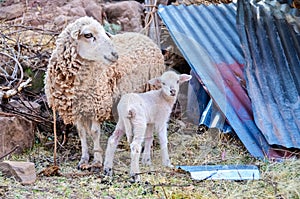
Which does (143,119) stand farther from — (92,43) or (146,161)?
(92,43)

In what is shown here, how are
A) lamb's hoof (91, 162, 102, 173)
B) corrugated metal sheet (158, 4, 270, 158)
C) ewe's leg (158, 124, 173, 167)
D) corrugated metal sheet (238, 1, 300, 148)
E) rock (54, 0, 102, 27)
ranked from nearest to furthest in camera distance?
lamb's hoof (91, 162, 102, 173), ewe's leg (158, 124, 173, 167), corrugated metal sheet (238, 1, 300, 148), corrugated metal sheet (158, 4, 270, 158), rock (54, 0, 102, 27)

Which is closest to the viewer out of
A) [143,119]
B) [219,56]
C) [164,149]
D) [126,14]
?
[143,119]

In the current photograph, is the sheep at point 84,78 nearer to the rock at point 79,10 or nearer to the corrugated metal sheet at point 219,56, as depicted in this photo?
the corrugated metal sheet at point 219,56

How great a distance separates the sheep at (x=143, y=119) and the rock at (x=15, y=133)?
113cm

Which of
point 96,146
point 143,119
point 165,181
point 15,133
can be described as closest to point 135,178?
point 165,181

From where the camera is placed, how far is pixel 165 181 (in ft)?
15.6

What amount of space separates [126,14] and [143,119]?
5740 mm

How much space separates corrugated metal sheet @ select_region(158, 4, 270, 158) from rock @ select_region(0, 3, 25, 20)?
3.99 meters

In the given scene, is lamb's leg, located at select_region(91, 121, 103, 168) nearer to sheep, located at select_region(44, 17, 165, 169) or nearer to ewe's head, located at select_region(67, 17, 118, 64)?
sheep, located at select_region(44, 17, 165, 169)

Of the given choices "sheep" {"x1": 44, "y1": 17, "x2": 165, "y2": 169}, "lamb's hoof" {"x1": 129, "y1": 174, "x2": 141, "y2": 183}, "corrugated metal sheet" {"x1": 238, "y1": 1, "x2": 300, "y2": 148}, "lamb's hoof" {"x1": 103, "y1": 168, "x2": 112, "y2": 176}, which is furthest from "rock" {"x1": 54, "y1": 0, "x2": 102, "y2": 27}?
"lamb's hoof" {"x1": 129, "y1": 174, "x2": 141, "y2": 183}

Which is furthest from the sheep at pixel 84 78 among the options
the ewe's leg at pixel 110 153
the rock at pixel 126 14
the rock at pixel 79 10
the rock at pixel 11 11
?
the rock at pixel 11 11

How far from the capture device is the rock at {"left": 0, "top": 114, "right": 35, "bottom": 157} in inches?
222

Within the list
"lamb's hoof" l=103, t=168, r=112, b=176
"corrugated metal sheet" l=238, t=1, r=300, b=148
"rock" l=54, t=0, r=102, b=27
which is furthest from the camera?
"rock" l=54, t=0, r=102, b=27

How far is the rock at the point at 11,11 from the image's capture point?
32.8ft
